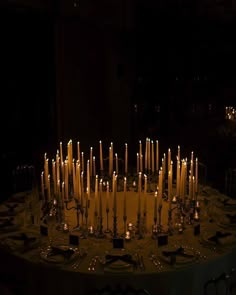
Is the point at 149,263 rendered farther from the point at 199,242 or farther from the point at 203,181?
the point at 203,181

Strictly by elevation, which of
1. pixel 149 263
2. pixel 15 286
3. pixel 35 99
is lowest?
pixel 15 286

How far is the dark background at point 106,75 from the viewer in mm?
7609

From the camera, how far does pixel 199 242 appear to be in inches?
145

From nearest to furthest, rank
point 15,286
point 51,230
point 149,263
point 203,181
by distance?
point 149,263, point 15,286, point 51,230, point 203,181

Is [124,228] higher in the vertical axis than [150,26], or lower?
lower

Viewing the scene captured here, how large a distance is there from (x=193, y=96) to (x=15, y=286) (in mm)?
7732

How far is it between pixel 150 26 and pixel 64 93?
2530mm

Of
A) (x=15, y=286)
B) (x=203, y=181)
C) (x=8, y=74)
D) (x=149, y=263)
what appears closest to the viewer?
(x=149, y=263)

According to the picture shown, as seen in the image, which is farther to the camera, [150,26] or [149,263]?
[150,26]

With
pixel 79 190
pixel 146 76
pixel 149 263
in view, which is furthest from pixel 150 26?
pixel 149 263

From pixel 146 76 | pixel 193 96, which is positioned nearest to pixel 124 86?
pixel 146 76

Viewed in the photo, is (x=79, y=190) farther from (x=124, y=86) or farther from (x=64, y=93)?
(x=124, y=86)

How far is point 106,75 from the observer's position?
8391 mm

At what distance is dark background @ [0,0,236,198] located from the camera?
7.61 meters
